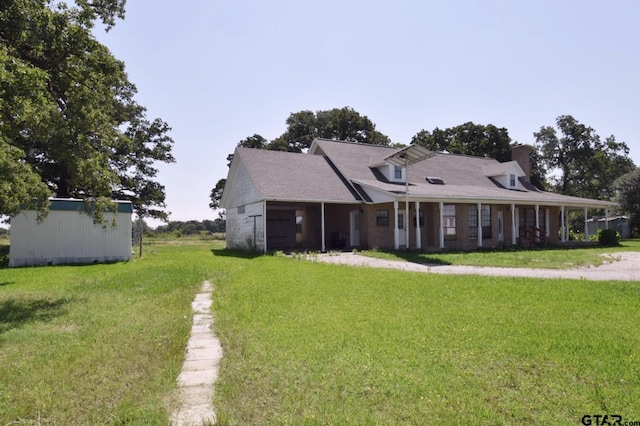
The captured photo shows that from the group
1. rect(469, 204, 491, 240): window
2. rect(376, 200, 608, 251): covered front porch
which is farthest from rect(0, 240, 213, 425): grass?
rect(469, 204, 491, 240): window

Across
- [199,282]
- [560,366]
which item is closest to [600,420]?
[560,366]

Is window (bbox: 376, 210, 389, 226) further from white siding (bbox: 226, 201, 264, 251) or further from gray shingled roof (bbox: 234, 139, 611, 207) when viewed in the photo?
white siding (bbox: 226, 201, 264, 251)

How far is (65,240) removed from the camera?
1625cm

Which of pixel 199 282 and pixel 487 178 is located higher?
pixel 487 178

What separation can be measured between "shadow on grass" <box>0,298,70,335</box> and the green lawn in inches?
1.9

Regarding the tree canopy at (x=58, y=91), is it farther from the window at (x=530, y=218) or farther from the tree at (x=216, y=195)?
the tree at (x=216, y=195)

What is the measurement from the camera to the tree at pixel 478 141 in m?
47.8

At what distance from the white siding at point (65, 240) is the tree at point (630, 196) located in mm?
38301

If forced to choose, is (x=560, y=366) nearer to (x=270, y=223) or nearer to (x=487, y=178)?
(x=270, y=223)

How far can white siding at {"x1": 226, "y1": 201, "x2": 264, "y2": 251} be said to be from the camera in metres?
19.9

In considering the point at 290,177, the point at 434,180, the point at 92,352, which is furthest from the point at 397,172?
the point at 92,352

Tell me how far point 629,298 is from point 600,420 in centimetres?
575

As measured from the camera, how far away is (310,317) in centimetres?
611

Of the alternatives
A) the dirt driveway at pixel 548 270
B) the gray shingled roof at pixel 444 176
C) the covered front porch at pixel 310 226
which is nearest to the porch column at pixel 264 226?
the covered front porch at pixel 310 226
